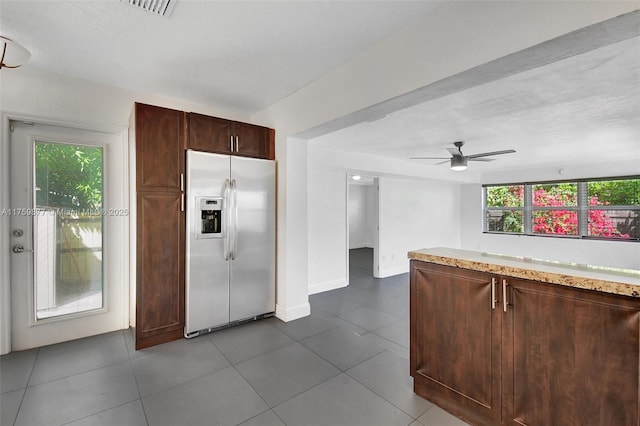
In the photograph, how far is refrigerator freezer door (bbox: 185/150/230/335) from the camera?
2.84 meters

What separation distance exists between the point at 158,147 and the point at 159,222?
0.74 m

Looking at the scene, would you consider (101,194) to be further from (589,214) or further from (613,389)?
(589,214)

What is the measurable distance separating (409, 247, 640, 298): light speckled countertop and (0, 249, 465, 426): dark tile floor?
101 centimetres

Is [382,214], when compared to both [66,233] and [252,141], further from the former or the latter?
[66,233]

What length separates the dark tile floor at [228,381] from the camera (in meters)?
1.79

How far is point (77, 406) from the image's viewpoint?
6.17 ft

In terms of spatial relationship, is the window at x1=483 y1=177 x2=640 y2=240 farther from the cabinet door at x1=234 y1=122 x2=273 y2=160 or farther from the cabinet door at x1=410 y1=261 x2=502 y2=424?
the cabinet door at x1=234 y1=122 x2=273 y2=160

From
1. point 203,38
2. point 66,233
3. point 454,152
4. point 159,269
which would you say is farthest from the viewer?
point 454,152

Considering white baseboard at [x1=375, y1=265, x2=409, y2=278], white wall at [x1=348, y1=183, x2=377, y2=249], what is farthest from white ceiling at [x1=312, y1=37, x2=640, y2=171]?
white wall at [x1=348, y1=183, x2=377, y2=249]

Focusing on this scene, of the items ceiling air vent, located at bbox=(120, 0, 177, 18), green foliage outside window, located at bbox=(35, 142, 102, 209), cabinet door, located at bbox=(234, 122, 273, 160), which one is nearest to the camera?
ceiling air vent, located at bbox=(120, 0, 177, 18)

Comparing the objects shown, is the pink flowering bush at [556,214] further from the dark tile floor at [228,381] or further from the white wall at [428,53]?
the white wall at [428,53]

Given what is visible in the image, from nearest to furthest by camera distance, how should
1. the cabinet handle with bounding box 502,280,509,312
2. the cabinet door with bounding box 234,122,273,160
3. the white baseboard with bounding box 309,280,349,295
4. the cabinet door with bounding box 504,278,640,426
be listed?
1. the cabinet door with bounding box 504,278,640,426
2. the cabinet handle with bounding box 502,280,509,312
3. the cabinet door with bounding box 234,122,273,160
4. the white baseboard with bounding box 309,280,349,295

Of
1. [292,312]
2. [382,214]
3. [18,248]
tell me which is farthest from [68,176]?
[382,214]

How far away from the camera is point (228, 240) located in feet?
9.98
